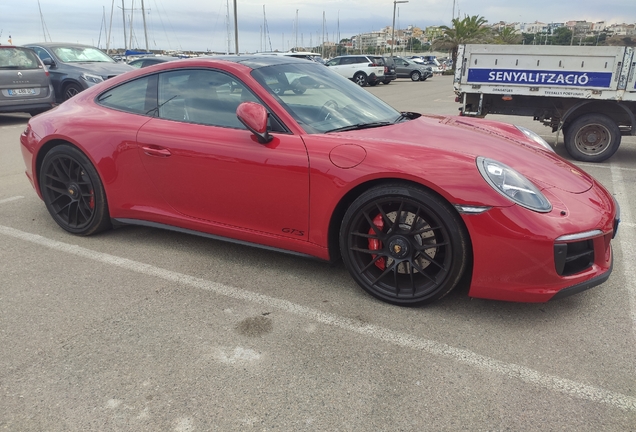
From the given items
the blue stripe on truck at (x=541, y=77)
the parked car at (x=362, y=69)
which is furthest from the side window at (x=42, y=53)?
the parked car at (x=362, y=69)

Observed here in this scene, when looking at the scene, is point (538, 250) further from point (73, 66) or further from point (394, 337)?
point (73, 66)

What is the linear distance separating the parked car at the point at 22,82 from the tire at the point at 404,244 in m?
10.2

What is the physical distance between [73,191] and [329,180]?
7.48 ft

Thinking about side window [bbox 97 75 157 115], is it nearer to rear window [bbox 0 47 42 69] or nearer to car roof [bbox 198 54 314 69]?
car roof [bbox 198 54 314 69]

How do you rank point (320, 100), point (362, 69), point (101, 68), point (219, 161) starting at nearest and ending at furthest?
point (219, 161) < point (320, 100) < point (101, 68) < point (362, 69)

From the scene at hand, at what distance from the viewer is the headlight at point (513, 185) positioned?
8.36ft

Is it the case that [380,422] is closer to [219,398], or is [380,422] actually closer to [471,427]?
[471,427]

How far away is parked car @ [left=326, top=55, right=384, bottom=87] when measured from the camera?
86.0ft

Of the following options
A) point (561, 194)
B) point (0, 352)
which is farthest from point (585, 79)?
point (0, 352)

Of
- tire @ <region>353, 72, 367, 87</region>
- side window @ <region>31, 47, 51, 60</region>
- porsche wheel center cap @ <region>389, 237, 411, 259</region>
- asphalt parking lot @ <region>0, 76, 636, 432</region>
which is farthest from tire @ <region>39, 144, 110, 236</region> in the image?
tire @ <region>353, 72, 367, 87</region>

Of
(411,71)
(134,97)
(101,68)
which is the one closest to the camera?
(134,97)

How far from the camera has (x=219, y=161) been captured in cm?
320

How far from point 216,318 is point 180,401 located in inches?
28.1

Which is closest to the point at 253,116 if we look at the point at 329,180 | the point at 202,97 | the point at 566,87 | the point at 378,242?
the point at 329,180
